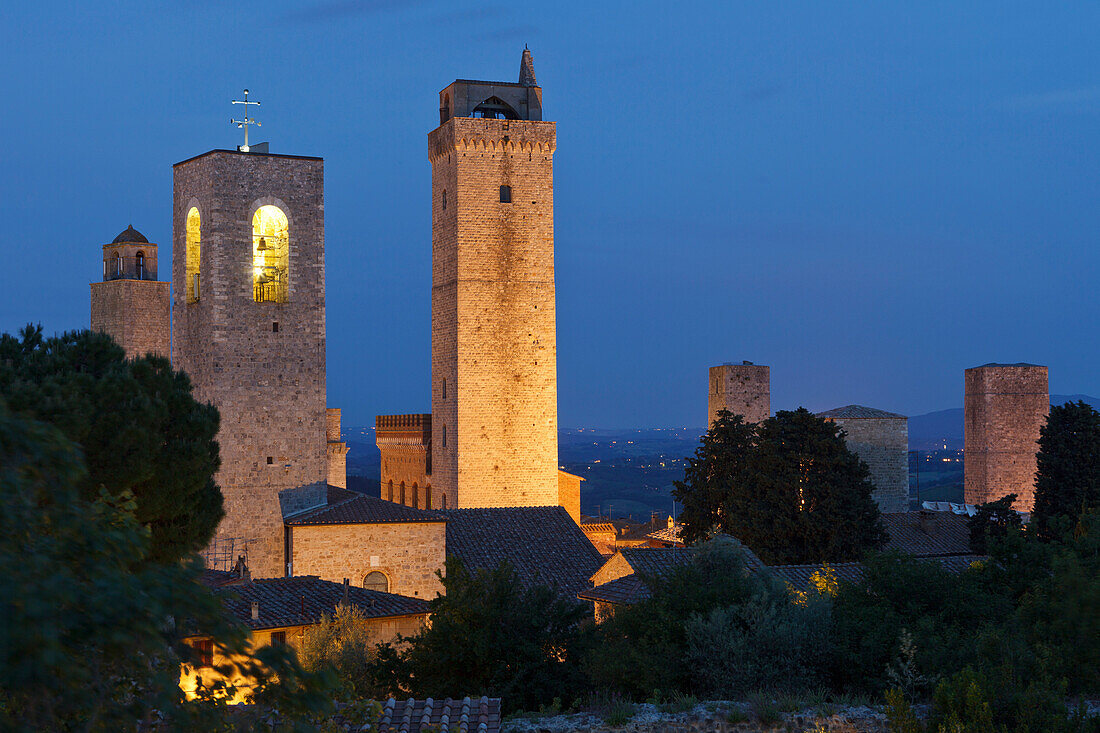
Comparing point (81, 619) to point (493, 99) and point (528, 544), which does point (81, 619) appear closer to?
point (528, 544)

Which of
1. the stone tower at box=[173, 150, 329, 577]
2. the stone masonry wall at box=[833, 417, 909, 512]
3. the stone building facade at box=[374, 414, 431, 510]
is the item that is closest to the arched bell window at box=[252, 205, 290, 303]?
the stone tower at box=[173, 150, 329, 577]

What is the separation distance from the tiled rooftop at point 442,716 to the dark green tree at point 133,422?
392 centimetres

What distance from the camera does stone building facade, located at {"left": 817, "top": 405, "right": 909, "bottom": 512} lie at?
106ft

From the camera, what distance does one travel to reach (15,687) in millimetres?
3137

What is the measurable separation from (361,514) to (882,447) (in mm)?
17348

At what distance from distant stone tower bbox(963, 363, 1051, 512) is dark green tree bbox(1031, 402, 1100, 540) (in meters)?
9.64

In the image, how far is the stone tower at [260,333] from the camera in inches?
844

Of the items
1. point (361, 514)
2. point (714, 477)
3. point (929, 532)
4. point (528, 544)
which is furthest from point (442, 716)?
point (929, 532)

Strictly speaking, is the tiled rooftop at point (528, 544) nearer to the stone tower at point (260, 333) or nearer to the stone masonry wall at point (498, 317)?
the stone tower at point (260, 333)

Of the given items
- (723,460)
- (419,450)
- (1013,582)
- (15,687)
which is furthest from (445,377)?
(15,687)

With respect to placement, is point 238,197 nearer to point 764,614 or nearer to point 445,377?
point 445,377

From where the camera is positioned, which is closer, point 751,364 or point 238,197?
point 238,197

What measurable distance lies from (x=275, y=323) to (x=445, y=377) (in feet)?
31.4

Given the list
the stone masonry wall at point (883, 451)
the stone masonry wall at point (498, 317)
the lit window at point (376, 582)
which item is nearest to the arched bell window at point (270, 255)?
the lit window at point (376, 582)
